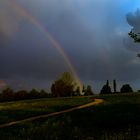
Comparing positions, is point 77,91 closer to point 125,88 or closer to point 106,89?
point 106,89

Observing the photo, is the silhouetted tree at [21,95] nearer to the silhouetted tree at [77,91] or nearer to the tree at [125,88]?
the silhouetted tree at [77,91]

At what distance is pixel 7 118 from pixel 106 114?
1149 centimetres

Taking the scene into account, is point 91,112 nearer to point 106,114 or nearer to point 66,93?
point 106,114

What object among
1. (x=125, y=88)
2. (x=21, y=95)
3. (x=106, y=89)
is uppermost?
(x=125, y=88)

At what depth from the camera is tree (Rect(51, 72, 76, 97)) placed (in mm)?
137000

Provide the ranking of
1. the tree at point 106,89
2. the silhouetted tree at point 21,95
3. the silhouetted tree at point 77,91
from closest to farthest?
the tree at point 106,89 < the silhouetted tree at point 77,91 < the silhouetted tree at point 21,95

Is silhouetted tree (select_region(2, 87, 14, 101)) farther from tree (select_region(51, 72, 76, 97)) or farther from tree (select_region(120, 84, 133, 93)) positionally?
tree (select_region(120, 84, 133, 93))

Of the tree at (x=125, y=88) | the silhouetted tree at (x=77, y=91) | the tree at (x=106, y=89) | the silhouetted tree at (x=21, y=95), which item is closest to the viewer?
the tree at (x=106, y=89)

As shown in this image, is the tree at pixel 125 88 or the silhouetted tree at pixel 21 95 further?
the silhouetted tree at pixel 21 95

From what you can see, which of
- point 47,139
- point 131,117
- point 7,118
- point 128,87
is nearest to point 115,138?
point 47,139

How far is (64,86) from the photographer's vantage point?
138375 millimetres

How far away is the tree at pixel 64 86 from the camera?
137 m

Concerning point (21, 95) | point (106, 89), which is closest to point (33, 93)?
point (21, 95)

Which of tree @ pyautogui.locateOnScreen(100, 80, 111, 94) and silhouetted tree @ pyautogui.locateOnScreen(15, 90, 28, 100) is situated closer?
tree @ pyautogui.locateOnScreen(100, 80, 111, 94)
